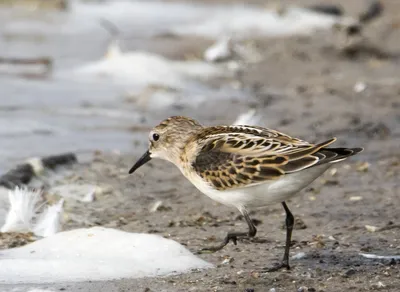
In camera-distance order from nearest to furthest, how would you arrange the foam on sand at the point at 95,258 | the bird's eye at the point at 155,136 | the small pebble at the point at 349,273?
1. the small pebble at the point at 349,273
2. the foam on sand at the point at 95,258
3. the bird's eye at the point at 155,136

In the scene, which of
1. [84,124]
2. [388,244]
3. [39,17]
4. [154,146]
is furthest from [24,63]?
[388,244]

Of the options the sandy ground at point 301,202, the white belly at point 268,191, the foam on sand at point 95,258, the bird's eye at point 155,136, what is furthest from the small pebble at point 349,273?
the bird's eye at point 155,136

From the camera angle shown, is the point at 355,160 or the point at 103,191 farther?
the point at 355,160

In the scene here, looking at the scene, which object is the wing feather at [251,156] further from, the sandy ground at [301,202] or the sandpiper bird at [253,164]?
the sandy ground at [301,202]

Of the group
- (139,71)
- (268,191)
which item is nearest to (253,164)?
(268,191)

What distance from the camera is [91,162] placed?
310 inches

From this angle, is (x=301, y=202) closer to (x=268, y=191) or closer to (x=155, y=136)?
(x=155, y=136)

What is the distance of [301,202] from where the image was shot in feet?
22.2

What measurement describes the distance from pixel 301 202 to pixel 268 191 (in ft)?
5.81

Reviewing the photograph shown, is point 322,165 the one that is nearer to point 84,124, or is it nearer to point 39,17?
point 84,124

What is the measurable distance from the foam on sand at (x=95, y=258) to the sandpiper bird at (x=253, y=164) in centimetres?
31

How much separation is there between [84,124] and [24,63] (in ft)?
8.78

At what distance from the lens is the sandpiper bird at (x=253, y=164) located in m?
4.94

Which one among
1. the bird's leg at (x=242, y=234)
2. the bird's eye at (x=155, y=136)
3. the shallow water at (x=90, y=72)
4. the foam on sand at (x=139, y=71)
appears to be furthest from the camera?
the foam on sand at (x=139, y=71)
